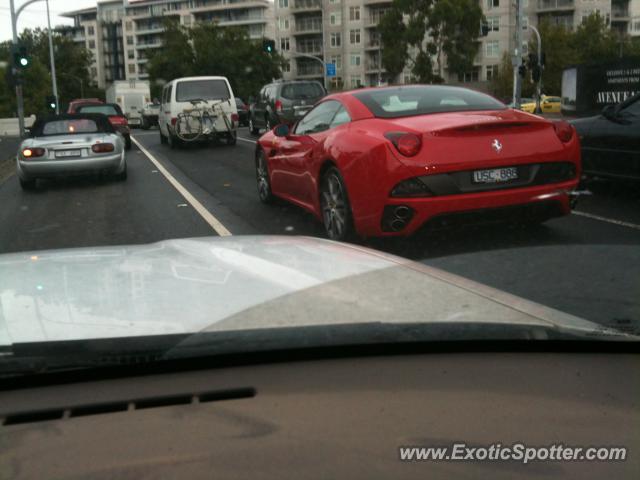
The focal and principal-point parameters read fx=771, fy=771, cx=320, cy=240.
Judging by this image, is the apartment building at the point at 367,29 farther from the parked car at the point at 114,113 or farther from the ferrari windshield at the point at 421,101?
the ferrari windshield at the point at 421,101

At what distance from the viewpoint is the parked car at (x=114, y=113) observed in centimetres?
2305

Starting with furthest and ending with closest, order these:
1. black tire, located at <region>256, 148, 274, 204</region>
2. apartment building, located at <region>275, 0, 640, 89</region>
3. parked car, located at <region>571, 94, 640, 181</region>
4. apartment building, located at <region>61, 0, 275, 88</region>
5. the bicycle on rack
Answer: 1. apartment building, located at <region>61, 0, 275, 88</region>
2. apartment building, located at <region>275, 0, 640, 89</region>
3. the bicycle on rack
4. black tire, located at <region>256, 148, 274, 204</region>
5. parked car, located at <region>571, 94, 640, 181</region>

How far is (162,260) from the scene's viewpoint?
Answer: 2902 millimetres

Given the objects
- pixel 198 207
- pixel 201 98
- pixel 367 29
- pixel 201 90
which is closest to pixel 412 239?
pixel 198 207

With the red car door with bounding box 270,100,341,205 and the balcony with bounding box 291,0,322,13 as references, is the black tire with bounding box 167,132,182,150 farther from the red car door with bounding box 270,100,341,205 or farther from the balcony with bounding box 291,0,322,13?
the balcony with bounding box 291,0,322,13

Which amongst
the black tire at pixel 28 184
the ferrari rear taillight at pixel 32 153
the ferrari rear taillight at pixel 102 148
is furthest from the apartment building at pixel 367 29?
the ferrari rear taillight at pixel 32 153

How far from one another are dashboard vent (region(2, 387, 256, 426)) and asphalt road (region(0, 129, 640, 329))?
2112 mm

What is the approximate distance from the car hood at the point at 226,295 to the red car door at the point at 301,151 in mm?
4360

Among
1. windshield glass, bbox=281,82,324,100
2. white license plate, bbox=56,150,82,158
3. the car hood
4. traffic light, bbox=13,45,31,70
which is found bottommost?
white license plate, bbox=56,150,82,158

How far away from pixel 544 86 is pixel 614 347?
73459 mm

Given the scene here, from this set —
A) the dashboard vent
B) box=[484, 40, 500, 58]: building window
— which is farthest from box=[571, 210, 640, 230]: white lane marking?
box=[484, 40, 500, 58]: building window

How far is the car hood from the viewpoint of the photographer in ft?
6.40

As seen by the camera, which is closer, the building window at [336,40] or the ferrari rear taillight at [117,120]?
the ferrari rear taillight at [117,120]

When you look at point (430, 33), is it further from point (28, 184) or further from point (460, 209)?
point (460, 209)
